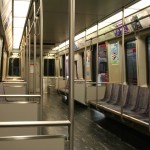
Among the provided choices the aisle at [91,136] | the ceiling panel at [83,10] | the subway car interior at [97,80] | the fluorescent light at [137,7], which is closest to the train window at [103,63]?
the subway car interior at [97,80]

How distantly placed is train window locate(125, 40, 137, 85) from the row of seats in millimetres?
381

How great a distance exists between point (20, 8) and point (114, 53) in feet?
9.60

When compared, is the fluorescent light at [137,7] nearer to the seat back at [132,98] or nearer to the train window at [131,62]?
the train window at [131,62]

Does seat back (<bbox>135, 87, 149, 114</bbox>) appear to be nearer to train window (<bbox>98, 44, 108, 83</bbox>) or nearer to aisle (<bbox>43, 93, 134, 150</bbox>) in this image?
aisle (<bbox>43, 93, 134, 150</bbox>)

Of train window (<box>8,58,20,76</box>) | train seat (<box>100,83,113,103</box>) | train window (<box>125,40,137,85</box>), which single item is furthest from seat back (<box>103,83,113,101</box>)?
train window (<box>8,58,20,76</box>)

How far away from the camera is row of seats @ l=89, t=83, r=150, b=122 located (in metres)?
5.01

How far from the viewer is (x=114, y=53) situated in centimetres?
728

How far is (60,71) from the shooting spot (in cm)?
1504

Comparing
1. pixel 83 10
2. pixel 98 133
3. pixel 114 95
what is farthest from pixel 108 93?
pixel 83 10

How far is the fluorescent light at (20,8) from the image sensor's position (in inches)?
209

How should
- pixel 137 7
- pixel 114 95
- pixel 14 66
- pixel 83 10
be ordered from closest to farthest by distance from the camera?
pixel 137 7
pixel 83 10
pixel 114 95
pixel 14 66

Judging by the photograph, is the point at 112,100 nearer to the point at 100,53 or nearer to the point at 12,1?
the point at 100,53

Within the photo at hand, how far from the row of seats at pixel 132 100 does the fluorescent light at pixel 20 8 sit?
2657 mm

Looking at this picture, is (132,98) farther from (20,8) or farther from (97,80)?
(20,8)
